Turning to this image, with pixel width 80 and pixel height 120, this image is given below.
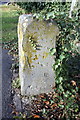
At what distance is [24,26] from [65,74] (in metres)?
1.14

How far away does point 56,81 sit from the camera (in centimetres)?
399

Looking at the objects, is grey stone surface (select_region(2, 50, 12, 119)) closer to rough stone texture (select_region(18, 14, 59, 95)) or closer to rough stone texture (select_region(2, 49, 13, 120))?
rough stone texture (select_region(2, 49, 13, 120))

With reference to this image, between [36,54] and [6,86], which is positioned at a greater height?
[36,54]

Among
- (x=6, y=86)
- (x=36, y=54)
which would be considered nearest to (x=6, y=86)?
A: (x=6, y=86)

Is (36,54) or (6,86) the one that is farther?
(6,86)

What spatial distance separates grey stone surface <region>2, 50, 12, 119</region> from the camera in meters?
3.72

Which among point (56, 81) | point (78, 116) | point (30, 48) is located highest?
point (30, 48)

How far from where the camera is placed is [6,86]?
4.54 metres

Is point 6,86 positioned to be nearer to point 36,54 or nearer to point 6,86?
point 6,86

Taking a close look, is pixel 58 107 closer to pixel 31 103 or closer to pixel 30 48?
pixel 31 103

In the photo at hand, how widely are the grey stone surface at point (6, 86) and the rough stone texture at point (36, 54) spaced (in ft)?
1.09

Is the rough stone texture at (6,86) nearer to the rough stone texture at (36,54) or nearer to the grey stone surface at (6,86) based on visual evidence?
the grey stone surface at (6,86)

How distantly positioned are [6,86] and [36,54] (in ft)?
3.70

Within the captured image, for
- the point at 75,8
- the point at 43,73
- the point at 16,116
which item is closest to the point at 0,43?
the point at 75,8
